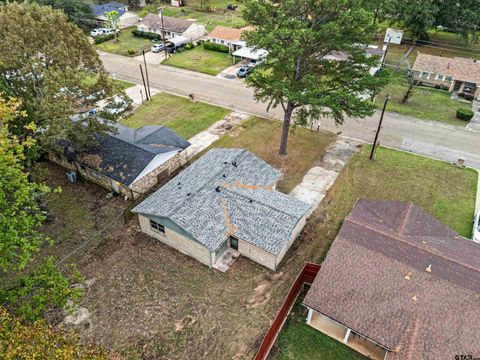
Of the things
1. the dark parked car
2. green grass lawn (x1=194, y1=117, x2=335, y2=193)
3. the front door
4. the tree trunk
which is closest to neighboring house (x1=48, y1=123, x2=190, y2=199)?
green grass lawn (x1=194, y1=117, x2=335, y2=193)

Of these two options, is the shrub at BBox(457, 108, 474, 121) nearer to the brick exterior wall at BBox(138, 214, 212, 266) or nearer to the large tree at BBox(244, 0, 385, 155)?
the large tree at BBox(244, 0, 385, 155)

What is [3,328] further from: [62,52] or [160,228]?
[62,52]

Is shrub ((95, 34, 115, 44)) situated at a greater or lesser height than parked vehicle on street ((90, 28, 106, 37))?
lesser

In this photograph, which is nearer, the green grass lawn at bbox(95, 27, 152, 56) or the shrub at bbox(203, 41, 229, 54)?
the shrub at bbox(203, 41, 229, 54)

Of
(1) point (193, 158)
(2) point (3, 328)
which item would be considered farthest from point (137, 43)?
(2) point (3, 328)

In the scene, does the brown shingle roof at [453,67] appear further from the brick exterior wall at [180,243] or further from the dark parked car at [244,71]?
the brick exterior wall at [180,243]

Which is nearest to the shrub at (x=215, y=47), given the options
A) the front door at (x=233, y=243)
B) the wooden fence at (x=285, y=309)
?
the front door at (x=233, y=243)

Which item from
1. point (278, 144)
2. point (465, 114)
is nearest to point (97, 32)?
point (278, 144)

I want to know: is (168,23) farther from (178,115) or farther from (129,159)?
(129,159)
